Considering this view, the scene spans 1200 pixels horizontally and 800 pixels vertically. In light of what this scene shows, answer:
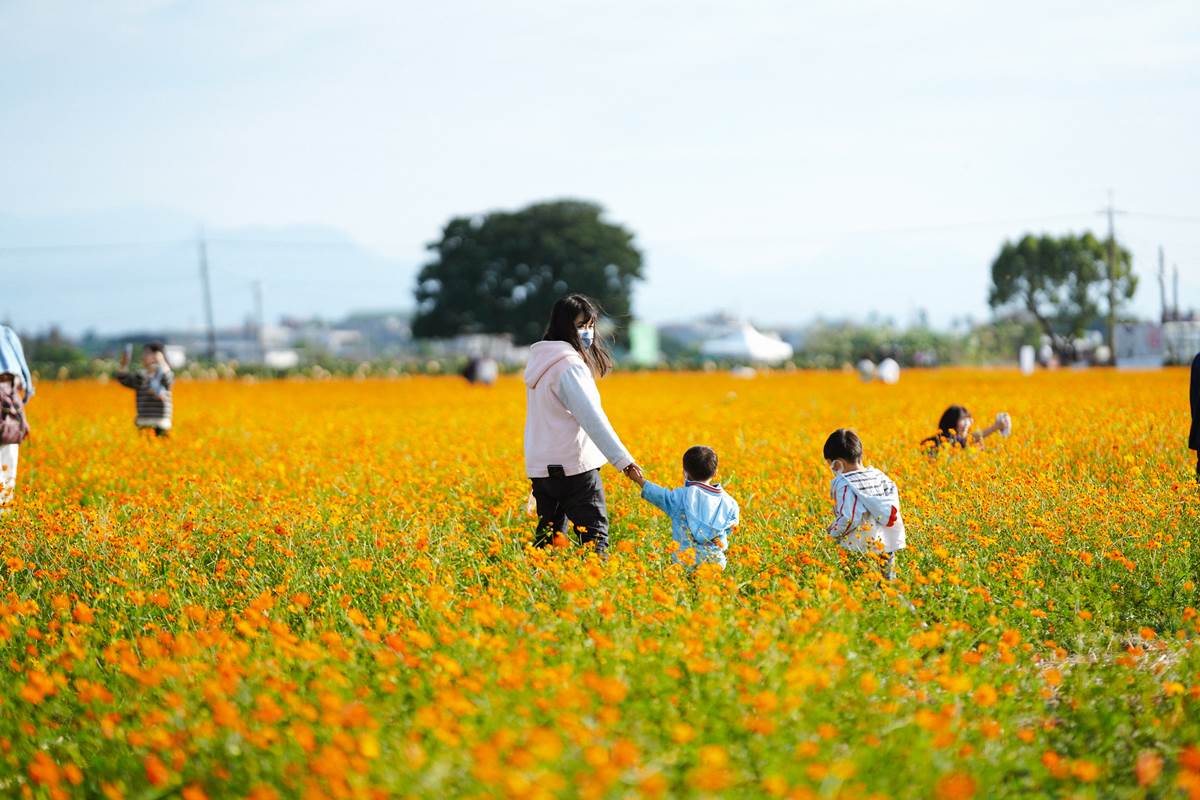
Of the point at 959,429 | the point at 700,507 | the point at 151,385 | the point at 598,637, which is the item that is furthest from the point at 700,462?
the point at 151,385

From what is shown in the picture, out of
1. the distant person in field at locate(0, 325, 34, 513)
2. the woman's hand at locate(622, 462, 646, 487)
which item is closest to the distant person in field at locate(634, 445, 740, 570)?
the woman's hand at locate(622, 462, 646, 487)

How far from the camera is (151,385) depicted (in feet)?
37.5

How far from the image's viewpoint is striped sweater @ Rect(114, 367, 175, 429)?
11344 mm

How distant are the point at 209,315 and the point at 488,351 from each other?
750 inches

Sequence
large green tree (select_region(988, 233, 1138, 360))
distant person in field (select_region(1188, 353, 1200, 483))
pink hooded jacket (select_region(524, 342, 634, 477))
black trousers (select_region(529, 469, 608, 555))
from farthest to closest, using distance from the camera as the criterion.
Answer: large green tree (select_region(988, 233, 1138, 360)) < distant person in field (select_region(1188, 353, 1200, 483)) < black trousers (select_region(529, 469, 608, 555)) < pink hooded jacket (select_region(524, 342, 634, 477))

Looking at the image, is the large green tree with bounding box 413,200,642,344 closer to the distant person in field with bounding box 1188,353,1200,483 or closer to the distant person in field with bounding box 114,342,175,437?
the distant person in field with bounding box 114,342,175,437

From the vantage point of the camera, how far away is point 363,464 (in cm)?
915

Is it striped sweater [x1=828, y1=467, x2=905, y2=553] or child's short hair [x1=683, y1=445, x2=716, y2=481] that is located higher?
child's short hair [x1=683, y1=445, x2=716, y2=481]

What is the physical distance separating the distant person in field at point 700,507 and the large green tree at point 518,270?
5283cm

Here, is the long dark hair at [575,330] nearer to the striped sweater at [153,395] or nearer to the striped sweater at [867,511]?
the striped sweater at [867,511]

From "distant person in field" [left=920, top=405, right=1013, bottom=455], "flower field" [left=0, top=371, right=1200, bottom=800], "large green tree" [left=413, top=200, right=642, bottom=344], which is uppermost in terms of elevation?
"large green tree" [left=413, top=200, right=642, bottom=344]

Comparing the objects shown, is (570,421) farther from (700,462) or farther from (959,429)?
(959,429)

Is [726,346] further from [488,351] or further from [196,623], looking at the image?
[196,623]

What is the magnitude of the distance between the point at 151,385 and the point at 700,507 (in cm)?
808
